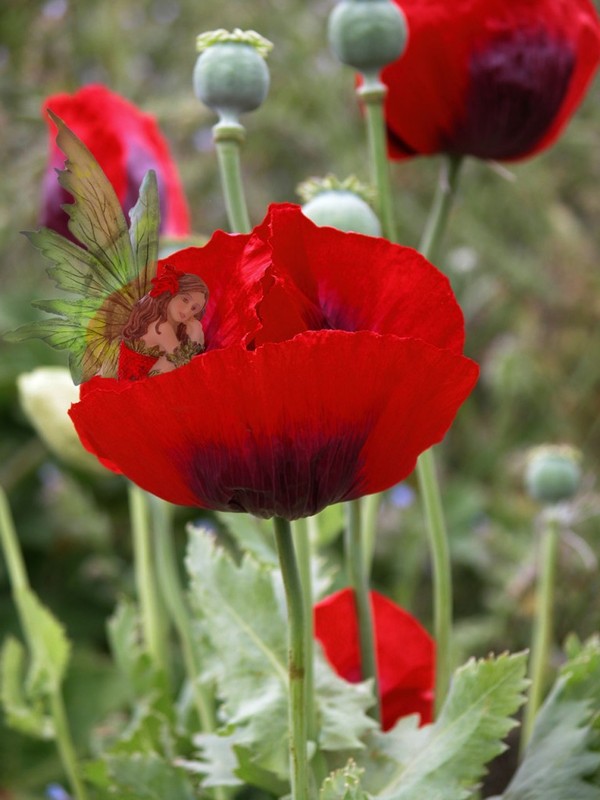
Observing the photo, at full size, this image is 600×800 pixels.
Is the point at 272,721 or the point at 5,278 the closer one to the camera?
the point at 272,721

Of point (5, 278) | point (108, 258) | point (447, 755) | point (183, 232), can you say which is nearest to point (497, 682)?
point (447, 755)

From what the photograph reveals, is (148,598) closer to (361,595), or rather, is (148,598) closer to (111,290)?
(361,595)

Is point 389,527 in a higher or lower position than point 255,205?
lower

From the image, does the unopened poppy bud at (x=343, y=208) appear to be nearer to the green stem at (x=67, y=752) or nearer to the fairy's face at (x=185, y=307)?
the fairy's face at (x=185, y=307)

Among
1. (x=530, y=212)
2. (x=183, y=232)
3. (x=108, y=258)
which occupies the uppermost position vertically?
(x=530, y=212)

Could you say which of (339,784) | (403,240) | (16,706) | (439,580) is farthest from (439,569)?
(403,240)

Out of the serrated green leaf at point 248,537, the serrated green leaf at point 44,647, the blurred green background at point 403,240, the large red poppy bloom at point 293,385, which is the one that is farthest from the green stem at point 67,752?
the blurred green background at point 403,240

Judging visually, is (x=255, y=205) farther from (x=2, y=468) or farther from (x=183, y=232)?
(x=183, y=232)
